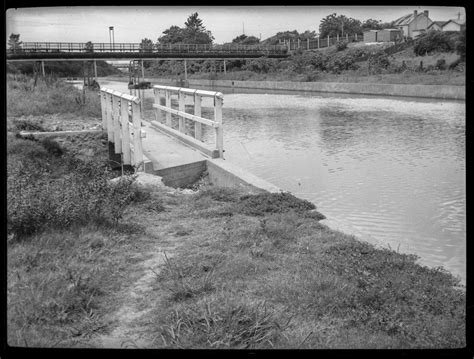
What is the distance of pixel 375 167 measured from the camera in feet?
32.5

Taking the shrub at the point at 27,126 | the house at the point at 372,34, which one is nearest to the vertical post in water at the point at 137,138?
the shrub at the point at 27,126

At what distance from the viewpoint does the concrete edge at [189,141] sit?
886 centimetres

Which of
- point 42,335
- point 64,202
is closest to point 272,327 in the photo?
point 42,335

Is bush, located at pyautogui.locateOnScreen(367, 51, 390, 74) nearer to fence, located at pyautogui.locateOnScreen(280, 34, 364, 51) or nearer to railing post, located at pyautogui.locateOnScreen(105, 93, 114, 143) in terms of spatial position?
fence, located at pyautogui.locateOnScreen(280, 34, 364, 51)

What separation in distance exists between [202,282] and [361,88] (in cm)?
3025

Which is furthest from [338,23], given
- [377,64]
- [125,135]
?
[377,64]

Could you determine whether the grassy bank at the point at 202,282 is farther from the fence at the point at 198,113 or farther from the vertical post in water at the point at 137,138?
the fence at the point at 198,113

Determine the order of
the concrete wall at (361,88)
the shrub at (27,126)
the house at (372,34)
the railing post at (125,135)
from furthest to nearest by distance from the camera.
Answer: the concrete wall at (361,88) < the shrub at (27,126) < the railing post at (125,135) < the house at (372,34)

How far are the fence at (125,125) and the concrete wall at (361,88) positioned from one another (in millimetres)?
4627

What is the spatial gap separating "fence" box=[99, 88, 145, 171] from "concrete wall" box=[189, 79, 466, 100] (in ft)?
15.2

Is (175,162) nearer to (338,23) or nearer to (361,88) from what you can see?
(338,23)

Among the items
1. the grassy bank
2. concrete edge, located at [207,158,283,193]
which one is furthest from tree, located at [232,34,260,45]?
concrete edge, located at [207,158,283,193]

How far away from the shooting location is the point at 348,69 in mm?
35250
